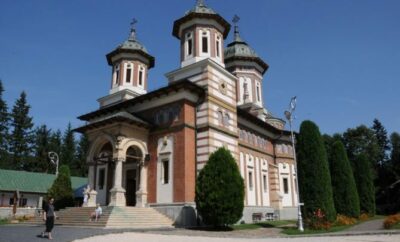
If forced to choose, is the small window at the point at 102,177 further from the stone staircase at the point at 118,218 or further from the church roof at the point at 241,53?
the church roof at the point at 241,53

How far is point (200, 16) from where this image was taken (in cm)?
2602

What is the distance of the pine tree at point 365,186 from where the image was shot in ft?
100

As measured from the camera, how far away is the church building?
22.0 metres

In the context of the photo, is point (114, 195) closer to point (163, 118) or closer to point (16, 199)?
point (163, 118)

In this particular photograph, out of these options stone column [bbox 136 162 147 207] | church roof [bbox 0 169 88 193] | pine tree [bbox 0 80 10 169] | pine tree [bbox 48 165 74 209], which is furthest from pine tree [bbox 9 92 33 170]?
stone column [bbox 136 162 147 207]

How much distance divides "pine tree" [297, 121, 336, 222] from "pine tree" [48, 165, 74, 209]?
19.2 metres

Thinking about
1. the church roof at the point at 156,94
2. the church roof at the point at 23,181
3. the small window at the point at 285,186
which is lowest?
the small window at the point at 285,186

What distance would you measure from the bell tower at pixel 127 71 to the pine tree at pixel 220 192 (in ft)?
41.3

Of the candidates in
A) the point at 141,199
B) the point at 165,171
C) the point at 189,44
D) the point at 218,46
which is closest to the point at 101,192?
the point at 141,199

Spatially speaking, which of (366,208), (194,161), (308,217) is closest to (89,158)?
(194,161)

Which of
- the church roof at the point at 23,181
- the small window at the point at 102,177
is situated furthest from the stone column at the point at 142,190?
the church roof at the point at 23,181

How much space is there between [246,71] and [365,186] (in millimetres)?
16241

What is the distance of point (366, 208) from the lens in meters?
30.5

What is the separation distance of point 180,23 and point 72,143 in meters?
50.9
